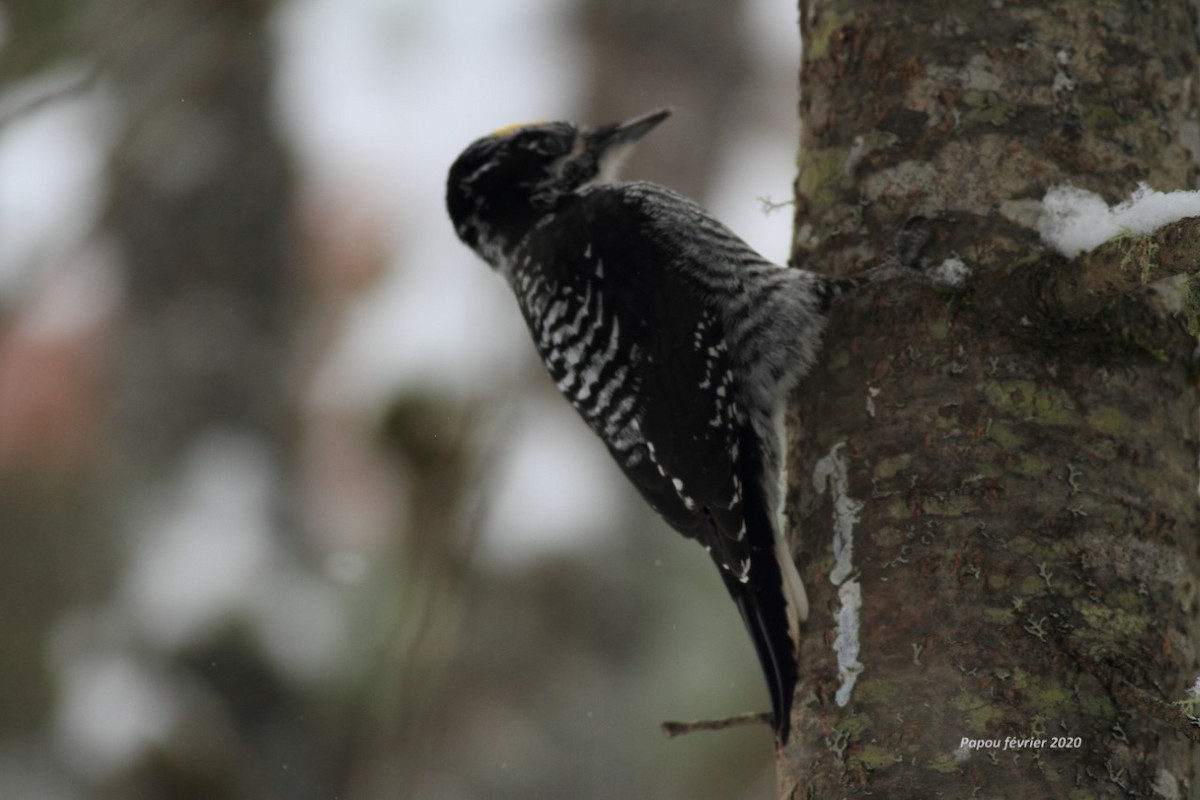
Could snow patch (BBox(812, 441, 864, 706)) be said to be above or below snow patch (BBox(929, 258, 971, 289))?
below

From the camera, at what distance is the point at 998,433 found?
2.16 meters

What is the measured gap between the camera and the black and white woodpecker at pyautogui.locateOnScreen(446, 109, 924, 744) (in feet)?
A: 8.90

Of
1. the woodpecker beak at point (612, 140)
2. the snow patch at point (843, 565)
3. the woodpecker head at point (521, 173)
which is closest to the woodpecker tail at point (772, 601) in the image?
the snow patch at point (843, 565)

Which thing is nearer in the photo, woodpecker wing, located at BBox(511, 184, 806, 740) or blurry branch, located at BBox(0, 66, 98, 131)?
woodpecker wing, located at BBox(511, 184, 806, 740)

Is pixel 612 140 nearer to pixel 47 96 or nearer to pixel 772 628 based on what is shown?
pixel 47 96

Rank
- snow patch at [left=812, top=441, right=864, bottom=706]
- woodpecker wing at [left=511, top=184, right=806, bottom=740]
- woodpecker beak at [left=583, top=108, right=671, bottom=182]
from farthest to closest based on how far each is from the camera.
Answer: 1. woodpecker beak at [left=583, top=108, right=671, bottom=182]
2. woodpecker wing at [left=511, top=184, right=806, bottom=740]
3. snow patch at [left=812, top=441, right=864, bottom=706]

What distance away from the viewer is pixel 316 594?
5500 mm

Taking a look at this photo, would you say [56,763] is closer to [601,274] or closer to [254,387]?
[254,387]

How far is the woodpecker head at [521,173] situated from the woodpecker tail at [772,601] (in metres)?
1.38

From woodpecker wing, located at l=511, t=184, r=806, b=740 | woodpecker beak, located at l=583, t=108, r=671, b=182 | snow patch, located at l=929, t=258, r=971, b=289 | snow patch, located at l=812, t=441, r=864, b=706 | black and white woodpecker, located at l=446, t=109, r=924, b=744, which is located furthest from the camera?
woodpecker beak, located at l=583, t=108, r=671, b=182

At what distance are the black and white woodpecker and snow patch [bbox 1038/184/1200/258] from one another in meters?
0.30

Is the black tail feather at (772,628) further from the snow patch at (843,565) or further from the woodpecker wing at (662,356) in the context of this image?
the snow patch at (843,565)

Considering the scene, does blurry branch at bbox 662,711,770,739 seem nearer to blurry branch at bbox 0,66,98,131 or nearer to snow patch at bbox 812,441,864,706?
snow patch at bbox 812,441,864,706

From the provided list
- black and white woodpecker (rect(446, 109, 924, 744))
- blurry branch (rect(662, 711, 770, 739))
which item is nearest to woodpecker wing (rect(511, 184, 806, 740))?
black and white woodpecker (rect(446, 109, 924, 744))
